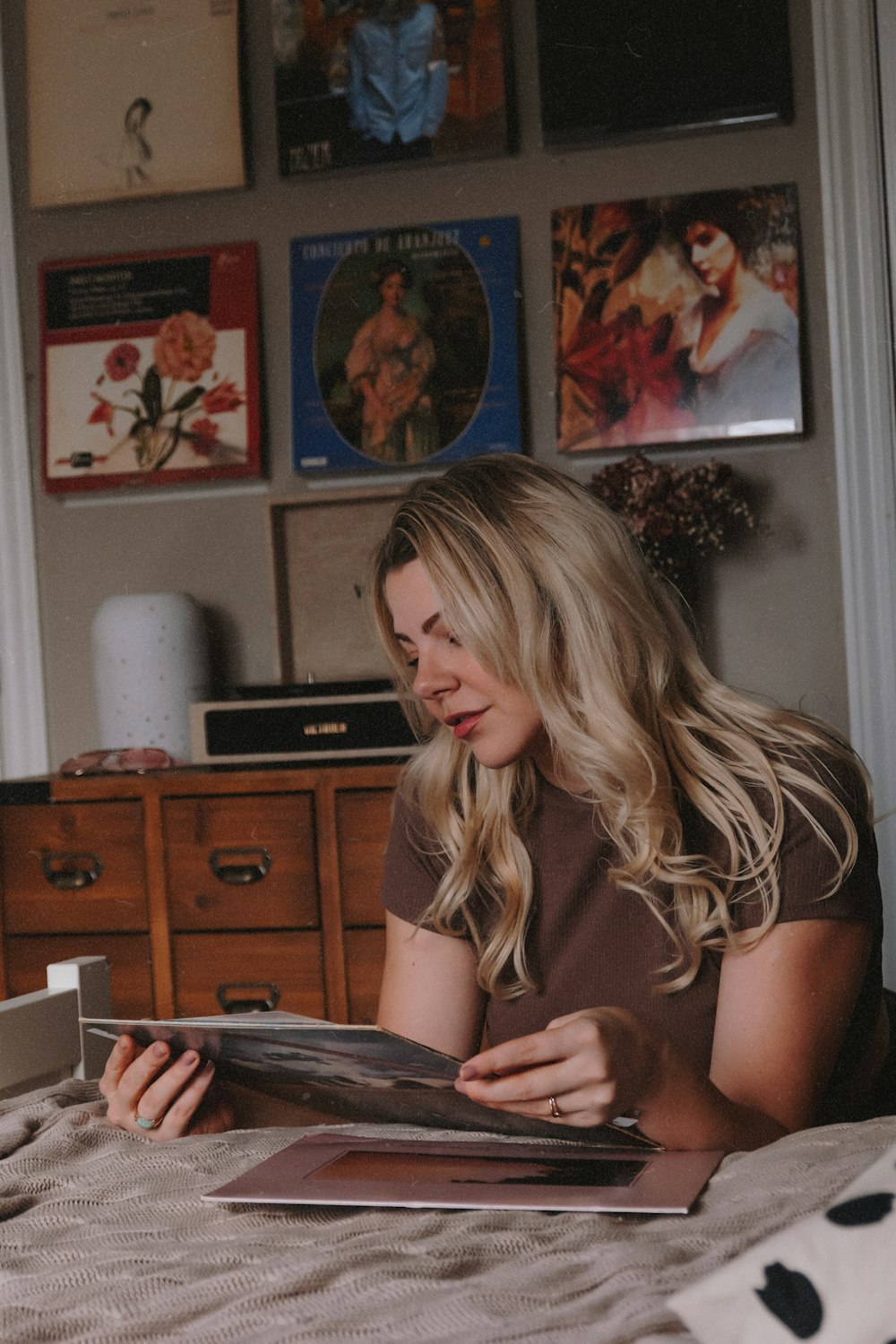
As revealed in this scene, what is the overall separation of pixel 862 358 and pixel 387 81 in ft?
3.45

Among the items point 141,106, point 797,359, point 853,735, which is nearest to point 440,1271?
point 853,735

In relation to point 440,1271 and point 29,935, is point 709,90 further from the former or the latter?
point 440,1271

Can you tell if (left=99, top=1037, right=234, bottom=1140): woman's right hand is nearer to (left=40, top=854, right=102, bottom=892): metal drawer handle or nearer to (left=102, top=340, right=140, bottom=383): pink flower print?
(left=40, top=854, right=102, bottom=892): metal drawer handle

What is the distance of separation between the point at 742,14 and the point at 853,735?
1.34 m

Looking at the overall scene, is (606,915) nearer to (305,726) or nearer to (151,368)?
(305,726)

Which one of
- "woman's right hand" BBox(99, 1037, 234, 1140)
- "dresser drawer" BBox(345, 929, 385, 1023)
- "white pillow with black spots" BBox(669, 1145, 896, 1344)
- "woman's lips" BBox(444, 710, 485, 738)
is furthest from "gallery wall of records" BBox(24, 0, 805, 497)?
"white pillow with black spots" BBox(669, 1145, 896, 1344)

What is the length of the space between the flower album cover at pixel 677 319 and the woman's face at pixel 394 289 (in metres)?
0.31

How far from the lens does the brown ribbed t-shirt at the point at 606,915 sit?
4.14 ft

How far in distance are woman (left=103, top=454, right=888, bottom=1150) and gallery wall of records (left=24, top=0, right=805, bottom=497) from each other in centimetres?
135

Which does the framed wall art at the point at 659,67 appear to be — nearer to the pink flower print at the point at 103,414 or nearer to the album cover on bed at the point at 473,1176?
the pink flower print at the point at 103,414

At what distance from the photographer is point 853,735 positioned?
2611mm

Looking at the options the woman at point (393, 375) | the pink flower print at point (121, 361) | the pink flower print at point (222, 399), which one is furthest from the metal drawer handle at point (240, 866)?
the pink flower print at point (121, 361)

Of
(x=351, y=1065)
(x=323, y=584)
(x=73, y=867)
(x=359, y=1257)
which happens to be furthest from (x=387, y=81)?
(x=359, y=1257)

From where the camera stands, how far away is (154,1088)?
105cm
